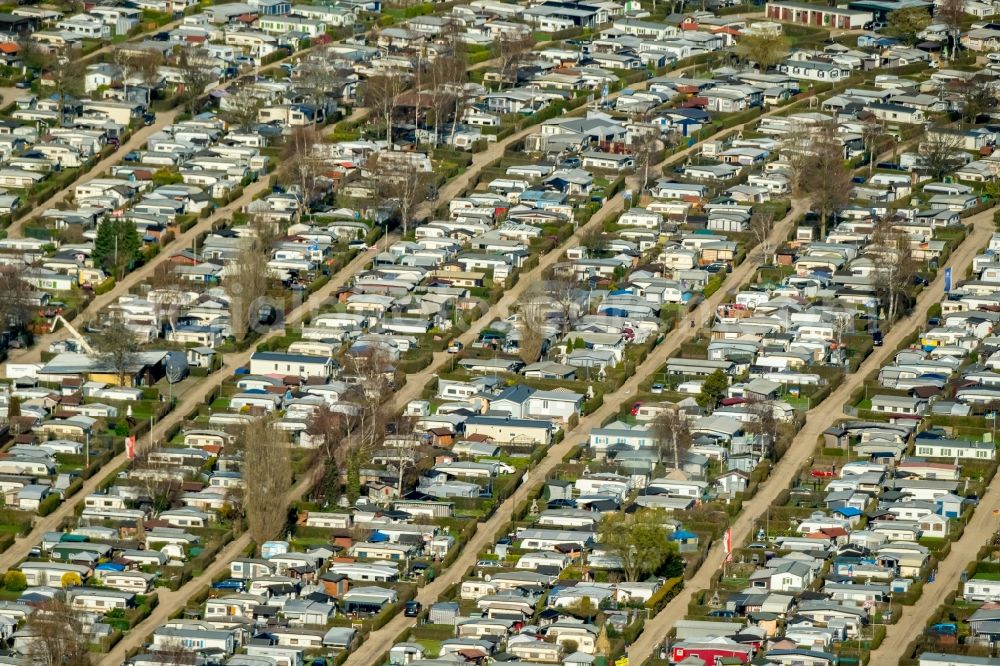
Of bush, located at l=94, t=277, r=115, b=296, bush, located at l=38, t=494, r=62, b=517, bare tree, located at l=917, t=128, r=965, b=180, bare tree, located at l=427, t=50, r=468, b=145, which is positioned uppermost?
bare tree, located at l=427, t=50, r=468, b=145

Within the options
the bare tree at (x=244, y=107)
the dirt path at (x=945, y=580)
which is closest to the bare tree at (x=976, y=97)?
the bare tree at (x=244, y=107)

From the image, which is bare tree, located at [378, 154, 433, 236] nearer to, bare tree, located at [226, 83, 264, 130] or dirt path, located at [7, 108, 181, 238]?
bare tree, located at [226, 83, 264, 130]

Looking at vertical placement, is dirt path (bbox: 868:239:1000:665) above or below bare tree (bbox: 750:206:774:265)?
below

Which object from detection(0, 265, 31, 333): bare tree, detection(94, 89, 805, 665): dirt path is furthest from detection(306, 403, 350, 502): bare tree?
detection(0, 265, 31, 333): bare tree

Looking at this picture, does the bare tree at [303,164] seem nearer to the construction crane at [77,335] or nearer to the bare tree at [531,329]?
the construction crane at [77,335]

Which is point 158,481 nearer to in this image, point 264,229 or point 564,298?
point 564,298

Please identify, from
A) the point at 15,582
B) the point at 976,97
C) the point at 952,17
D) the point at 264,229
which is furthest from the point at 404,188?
the point at 952,17

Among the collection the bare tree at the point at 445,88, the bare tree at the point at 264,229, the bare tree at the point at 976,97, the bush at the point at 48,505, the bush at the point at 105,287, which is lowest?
the bush at the point at 48,505

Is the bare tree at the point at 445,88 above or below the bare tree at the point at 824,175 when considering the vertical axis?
above
